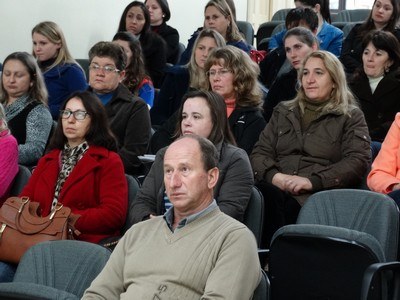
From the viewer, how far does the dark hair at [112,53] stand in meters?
5.37

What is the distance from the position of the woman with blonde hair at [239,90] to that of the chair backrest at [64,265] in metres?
1.67

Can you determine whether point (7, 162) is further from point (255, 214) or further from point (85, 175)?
point (255, 214)

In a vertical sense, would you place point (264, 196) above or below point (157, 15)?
below

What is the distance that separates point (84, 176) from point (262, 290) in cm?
142

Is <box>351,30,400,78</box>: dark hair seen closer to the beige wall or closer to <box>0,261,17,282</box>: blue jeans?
<box>0,261,17,282</box>: blue jeans

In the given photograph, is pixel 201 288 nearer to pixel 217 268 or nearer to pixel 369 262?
pixel 217 268

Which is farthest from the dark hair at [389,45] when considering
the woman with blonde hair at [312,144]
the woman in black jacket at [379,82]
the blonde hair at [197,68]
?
the blonde hair at [197,68]

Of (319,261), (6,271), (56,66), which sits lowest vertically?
(6,271)

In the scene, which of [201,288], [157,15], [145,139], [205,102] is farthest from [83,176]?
[157,15]

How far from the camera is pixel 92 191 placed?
171 inches

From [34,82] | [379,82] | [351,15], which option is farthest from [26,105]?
[351,15]

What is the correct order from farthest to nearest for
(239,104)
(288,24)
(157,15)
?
1. (157,15)
2. (288,24)
3. (239,104)

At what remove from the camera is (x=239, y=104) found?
16.7ft

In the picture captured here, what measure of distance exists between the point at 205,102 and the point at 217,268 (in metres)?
1.36
